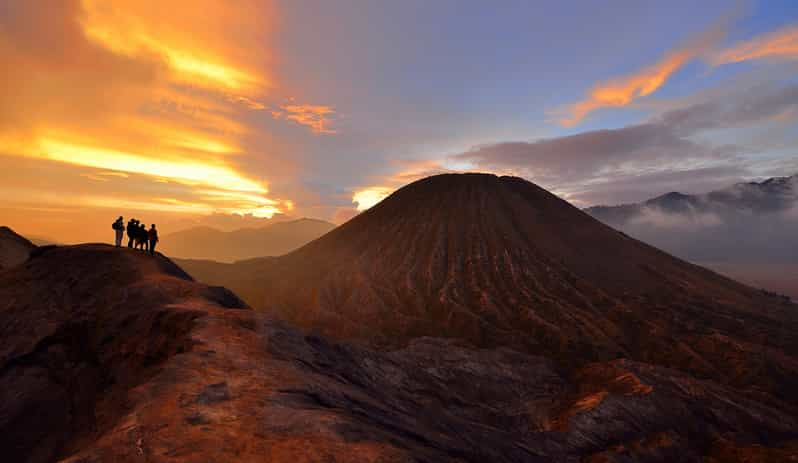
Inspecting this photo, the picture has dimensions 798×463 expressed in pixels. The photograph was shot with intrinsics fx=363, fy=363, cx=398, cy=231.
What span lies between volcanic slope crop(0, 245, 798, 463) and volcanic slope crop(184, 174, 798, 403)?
1397 centimetres

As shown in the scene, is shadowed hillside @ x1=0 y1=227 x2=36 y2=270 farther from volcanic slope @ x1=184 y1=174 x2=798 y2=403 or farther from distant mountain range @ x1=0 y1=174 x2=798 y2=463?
volcanic slope @ x1=184 y1=174 x2=798 y2=403

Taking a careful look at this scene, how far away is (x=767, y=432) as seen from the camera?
83.4ft

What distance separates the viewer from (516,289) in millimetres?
53531

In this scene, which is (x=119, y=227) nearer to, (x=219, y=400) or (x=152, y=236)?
(x=152, y=236)

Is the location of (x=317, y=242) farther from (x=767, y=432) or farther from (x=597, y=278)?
(x=767, y=432)

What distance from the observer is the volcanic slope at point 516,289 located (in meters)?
39.6

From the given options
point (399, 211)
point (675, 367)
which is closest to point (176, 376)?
point (675, 367)

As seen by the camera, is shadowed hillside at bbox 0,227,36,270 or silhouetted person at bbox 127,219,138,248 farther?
shadowed hillside at bbox 0,227,36,270

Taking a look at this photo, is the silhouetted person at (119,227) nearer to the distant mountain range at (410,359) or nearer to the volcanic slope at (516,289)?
the distant mountain range at (410,359)

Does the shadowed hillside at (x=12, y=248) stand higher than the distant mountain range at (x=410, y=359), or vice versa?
the shadowed hillside at (x=12, y=248)

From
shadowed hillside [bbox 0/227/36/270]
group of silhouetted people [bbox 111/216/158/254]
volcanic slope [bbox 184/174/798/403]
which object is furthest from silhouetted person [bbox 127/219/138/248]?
volcanic slope [bbox 184/174/798/403]

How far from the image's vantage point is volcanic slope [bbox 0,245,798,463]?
6223 mm

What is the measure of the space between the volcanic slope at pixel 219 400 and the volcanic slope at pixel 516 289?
45.8 feet

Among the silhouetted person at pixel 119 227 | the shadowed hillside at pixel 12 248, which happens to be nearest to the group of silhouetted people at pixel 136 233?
the silhouetted person at pixel 119 227
